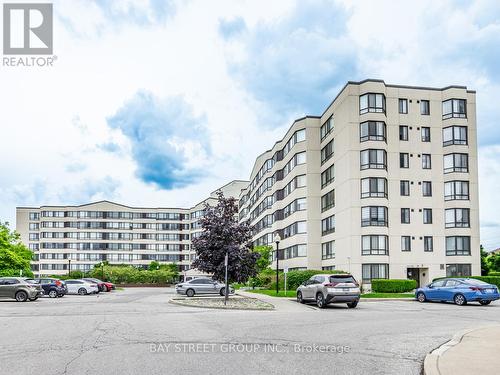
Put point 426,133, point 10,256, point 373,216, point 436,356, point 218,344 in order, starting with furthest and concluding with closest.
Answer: point 10,256 < point 426,133 < point 373,216 < point 218,344 < point 436,356

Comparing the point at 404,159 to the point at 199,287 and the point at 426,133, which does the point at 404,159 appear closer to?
the point at 426,133

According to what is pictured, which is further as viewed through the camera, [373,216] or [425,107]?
[425,107]

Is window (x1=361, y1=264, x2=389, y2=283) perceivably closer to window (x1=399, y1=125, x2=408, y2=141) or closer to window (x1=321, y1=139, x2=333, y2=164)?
window (x1=399, y1=125, x2=408, y2=141)

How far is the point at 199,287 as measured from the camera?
3775cm

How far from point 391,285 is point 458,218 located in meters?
11.7

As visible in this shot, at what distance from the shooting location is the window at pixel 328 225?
173 ft

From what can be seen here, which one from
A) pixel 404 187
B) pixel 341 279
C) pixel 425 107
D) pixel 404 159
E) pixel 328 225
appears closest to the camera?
pixel 341 279

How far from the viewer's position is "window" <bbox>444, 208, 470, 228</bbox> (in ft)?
159

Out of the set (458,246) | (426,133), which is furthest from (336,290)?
(426,133)

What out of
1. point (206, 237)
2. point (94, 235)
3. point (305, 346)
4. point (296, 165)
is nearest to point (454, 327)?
point (305, 346)

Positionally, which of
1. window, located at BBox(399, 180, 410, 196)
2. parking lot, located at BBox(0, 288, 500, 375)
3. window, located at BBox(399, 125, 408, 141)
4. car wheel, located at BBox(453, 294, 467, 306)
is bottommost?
car wheel, located at BBox(453, 294, 467, 306)

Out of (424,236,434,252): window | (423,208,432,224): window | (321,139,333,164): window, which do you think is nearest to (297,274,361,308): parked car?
(424,236,434,252): window

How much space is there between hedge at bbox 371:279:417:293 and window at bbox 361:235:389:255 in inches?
199

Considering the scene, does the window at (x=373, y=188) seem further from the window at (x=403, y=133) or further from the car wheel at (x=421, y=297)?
the car wheel at (x=421, y=297)
